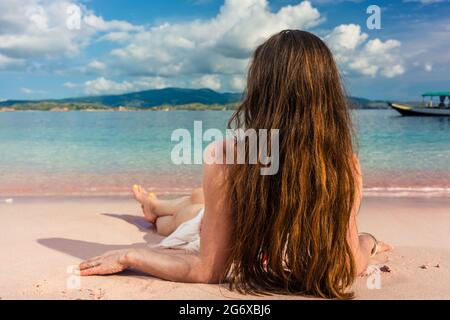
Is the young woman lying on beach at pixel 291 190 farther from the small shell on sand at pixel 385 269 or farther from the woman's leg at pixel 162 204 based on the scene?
the woman's leg at pixel 162 204

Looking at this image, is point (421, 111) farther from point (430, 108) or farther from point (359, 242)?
point (359, 242)

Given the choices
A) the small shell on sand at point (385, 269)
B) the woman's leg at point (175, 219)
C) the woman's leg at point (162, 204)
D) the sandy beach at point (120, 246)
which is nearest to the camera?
the sandy beach at point (120, 246)

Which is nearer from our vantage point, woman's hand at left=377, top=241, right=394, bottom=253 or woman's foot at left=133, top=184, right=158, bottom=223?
woman's hand at left=377, top=241, right=394, bottom=253

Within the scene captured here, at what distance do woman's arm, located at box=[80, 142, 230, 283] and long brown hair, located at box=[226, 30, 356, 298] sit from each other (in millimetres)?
55

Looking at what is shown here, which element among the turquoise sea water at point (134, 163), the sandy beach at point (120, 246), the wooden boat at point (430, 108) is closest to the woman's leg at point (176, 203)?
the sandy beach at point (120, 246)

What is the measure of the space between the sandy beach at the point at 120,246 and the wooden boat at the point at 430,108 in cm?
2126

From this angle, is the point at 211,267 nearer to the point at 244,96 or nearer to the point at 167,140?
the point at 244,96

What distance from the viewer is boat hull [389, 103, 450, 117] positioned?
24.8 metres

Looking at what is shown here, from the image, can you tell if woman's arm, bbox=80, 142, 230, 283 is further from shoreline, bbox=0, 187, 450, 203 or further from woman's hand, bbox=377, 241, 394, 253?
shoreline, bbox=0, 187, 450, 203

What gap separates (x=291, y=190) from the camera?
7.26 feet

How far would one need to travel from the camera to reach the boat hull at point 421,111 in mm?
24750

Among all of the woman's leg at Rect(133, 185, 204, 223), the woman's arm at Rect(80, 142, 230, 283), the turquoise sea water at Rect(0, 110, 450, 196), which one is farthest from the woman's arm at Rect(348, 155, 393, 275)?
the woman's leg at Rect(133, 185, 204, 223)

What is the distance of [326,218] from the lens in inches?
89.9
